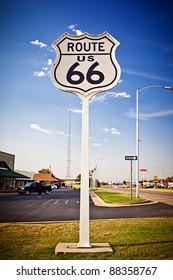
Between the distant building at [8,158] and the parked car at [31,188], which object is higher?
the distant building at [8,158]

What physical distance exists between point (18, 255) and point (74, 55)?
3.41 m

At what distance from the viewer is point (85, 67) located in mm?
4555

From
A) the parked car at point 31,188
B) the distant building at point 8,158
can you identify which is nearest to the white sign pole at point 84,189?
the parked car at point 31,188

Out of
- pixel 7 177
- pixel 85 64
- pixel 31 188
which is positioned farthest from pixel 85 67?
pixel 7 177

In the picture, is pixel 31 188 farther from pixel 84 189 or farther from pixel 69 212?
pixel 84 189

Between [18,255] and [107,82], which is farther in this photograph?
[107,82]

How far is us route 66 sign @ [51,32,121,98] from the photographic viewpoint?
4543 mm

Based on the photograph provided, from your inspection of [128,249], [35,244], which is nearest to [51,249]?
[35,244]

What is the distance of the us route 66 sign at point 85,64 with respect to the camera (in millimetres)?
4543

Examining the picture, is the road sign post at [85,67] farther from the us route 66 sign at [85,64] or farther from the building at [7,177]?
the building at [7,177]

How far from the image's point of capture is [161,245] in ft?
15.5

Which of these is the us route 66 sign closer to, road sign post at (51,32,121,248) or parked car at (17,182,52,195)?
road sign post at (51,32,121,248)

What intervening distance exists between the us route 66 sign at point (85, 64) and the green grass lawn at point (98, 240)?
106 inches

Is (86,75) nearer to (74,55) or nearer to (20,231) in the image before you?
(74,55)
